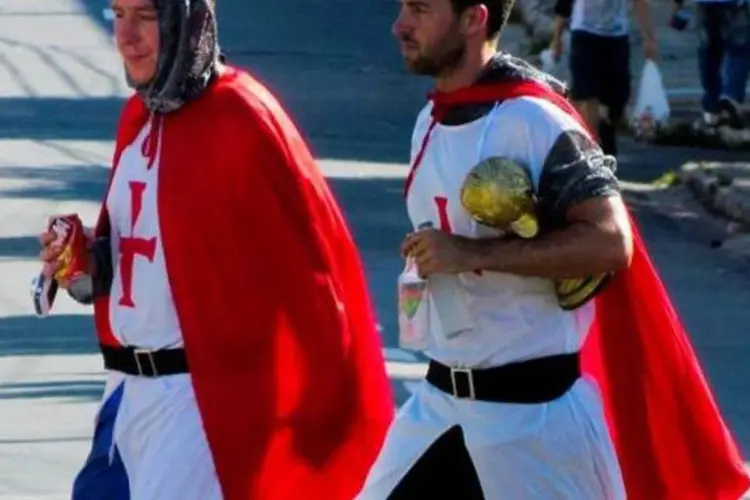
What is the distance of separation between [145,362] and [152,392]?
0.23ft

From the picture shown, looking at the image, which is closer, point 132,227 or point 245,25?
point 132,227

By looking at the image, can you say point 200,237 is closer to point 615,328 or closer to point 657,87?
point 615,328

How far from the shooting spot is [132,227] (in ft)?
17.8

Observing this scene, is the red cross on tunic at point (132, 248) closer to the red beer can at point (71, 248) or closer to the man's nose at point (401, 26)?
the red beer can at point (71, 248)

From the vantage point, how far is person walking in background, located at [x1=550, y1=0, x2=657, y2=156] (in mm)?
15539

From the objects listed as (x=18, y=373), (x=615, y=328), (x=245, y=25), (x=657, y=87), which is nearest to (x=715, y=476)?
(x=615, y=328)

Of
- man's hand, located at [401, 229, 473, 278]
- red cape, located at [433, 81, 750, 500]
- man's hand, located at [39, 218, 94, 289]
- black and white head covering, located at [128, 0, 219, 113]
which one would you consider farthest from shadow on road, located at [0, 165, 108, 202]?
man's hand, located at [401, 229, 473, 278]

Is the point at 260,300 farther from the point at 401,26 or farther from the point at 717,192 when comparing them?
the point at 717,192

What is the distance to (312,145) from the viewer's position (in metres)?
17.9

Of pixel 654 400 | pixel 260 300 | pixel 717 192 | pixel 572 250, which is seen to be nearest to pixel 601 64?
pixel 717 192

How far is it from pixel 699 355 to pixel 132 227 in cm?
591

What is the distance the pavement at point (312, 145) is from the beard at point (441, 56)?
366 cm

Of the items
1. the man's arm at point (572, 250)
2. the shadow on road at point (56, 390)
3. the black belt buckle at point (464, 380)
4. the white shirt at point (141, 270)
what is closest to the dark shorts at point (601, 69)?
the shadow on road at point (56, 390)

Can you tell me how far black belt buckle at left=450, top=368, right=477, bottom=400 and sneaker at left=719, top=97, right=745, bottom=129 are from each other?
13.2m
